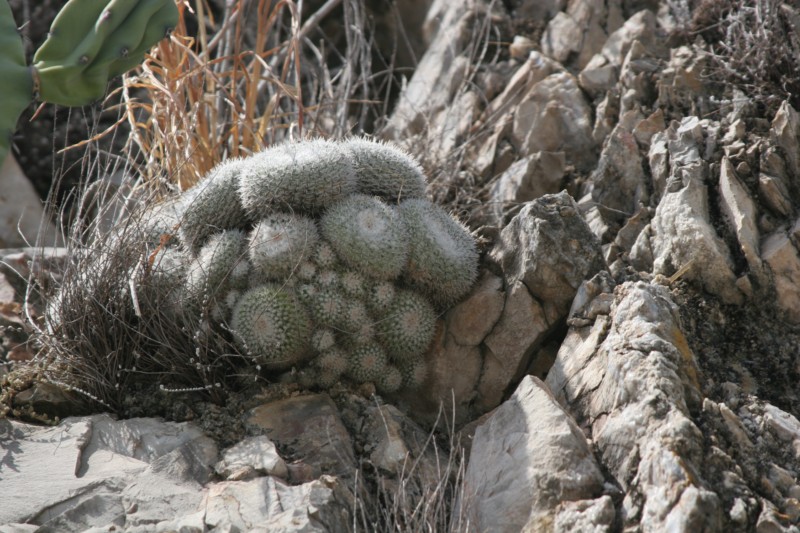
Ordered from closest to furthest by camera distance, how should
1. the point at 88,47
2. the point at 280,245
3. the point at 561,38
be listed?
1. the point at 88,47
2. the point at 280,245
3. the point at 561,38

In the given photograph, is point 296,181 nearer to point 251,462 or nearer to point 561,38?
point 251,462

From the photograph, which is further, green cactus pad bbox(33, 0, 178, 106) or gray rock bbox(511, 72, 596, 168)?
gray rock bbox(511, 72, 596, 168)

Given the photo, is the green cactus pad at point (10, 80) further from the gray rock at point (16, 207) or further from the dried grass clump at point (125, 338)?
the gray rock at point (16, 207)

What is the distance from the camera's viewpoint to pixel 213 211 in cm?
377

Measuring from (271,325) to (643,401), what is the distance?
1.57m

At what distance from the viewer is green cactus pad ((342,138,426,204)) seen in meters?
3.85

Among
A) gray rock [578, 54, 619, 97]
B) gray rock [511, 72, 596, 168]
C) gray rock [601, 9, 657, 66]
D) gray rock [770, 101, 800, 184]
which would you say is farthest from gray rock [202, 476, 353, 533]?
gray rock [601, 9, 657, 66]

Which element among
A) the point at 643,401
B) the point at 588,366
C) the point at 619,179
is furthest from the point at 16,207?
the point at 643,401

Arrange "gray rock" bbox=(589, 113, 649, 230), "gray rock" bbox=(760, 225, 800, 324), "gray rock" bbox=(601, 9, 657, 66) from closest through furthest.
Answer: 1. "gray rock" bbox=(760, 225, 800, 324)
2. "gray rock" bbox=(589, 113, 649, 230)
3. "gray rock" bbox=(601, 9, 657, 66)

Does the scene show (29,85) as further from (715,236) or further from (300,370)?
(715,236)

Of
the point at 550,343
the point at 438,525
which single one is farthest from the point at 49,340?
the point at 550,343

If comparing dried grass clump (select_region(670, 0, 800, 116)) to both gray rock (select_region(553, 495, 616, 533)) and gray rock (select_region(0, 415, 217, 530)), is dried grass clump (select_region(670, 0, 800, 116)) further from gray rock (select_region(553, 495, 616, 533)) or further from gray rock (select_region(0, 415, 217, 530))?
gray rock (select_region(0, 415, 217, 530))

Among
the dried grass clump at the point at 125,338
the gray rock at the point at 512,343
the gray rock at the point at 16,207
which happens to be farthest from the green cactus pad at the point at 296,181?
the gray rock at the point at 16,207

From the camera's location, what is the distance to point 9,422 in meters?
3.43
